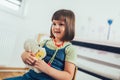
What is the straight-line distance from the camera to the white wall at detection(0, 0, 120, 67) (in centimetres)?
226

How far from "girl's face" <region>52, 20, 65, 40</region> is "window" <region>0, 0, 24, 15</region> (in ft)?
6.22

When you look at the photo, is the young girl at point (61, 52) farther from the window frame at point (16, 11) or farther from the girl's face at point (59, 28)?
the window frame at point (16, 11)

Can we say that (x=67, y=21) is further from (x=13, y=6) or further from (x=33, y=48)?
(x=13, y=6)

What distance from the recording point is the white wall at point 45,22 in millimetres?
2256

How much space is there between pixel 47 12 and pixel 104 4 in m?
0.93

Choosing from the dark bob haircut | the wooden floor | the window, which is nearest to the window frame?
the window

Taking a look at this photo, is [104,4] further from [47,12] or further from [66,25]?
[66,25]

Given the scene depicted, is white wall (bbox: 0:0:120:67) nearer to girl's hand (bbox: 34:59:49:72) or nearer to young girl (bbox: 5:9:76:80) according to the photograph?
young girl (bbox: 5:9:76:80)

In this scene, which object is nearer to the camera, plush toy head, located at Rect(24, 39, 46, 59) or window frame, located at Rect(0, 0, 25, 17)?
plush toy head, located at Rect(24, 39, 46, 59)

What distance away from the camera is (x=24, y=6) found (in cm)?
258

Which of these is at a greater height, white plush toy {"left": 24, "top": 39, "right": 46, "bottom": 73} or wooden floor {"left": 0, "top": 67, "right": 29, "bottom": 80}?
white plush toy {"left": 24, "top": 39, "right": 46, "bottom": 73}

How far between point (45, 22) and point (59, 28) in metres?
A: 2.17

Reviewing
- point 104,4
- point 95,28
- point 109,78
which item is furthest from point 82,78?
point 104,4

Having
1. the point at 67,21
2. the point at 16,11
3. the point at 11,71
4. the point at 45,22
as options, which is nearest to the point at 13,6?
the point at 16,11
